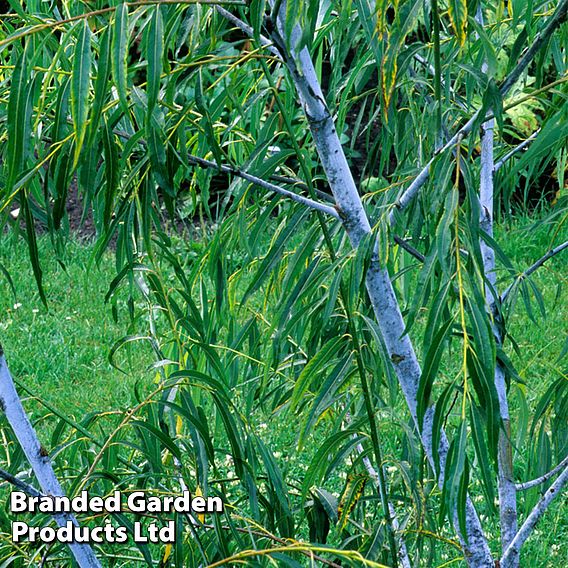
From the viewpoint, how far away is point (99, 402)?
9.65ft

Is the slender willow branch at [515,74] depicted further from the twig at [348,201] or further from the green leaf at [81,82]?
the green leaf at [81,82]

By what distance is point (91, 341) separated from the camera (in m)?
3.42

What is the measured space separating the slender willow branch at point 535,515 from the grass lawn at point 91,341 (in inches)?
45.4

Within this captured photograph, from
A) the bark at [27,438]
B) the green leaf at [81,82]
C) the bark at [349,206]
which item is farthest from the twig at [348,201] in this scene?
the bark at [27,438]

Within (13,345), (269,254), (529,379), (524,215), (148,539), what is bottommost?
(13,345)

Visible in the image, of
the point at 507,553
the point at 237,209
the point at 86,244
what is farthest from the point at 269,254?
the point at 86,244

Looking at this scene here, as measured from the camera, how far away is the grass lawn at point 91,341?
112 inches

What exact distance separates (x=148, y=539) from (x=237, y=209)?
44 cm

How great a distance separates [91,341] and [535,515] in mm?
2474

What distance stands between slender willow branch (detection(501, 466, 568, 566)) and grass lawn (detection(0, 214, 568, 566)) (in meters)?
1.15

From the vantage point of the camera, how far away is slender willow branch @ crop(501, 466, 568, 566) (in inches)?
46.3

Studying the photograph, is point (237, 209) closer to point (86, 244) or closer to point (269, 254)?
point (269, 254)

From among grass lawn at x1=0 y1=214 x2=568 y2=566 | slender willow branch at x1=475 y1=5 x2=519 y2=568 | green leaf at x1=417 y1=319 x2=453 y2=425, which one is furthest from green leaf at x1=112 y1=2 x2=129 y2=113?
grass lawn at x1=0 y1=214 x2=568 y2=566

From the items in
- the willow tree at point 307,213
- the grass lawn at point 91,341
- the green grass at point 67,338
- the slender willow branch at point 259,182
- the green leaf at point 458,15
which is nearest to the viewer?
the green leaf at point 458,15
